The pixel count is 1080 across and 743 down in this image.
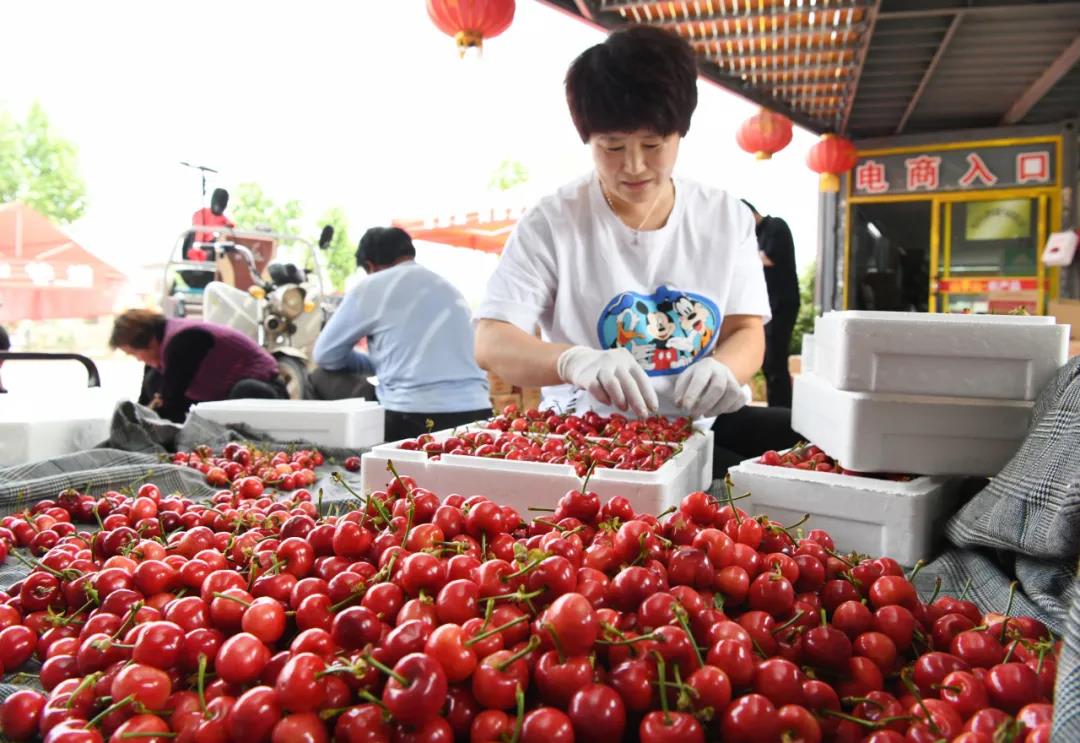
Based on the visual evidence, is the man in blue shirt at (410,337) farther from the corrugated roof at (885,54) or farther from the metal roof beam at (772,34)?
the metal roof beam at (772,34)

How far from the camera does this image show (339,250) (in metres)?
17.1

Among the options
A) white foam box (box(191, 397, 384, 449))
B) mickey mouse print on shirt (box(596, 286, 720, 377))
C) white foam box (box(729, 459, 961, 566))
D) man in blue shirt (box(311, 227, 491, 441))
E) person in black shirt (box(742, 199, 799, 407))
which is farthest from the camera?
person in black shirt (box(742, 199, 799, 407))

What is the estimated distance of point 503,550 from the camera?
83 centimetres

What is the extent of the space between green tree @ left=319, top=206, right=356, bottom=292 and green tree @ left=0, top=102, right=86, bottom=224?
465 cm

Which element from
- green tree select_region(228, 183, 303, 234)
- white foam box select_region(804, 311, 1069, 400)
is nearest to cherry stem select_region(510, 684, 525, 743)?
white foam box select_region(804, 311, 1069, 400)

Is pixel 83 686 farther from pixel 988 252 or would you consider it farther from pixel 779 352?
pixel 988 252

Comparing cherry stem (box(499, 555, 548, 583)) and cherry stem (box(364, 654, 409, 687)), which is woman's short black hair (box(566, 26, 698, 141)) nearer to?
cherry stem (box(499, 555, 548, 583))

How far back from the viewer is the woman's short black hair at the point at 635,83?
1757mm

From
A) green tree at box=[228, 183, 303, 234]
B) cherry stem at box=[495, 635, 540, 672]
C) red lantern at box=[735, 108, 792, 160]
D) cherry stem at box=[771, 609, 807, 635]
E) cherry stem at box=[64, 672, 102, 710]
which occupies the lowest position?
cherry stem at box=[64, 672, 102, 710]

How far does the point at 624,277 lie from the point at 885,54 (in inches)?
228

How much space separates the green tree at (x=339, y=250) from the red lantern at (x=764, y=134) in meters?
10.9

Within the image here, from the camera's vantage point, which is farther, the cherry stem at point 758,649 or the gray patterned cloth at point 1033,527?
the gray patterned cloth at point 1033,527

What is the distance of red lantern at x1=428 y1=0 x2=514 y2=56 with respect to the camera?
3916 millimetres

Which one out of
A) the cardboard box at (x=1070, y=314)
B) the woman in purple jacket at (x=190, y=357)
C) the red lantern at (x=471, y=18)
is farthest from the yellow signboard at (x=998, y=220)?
the woman in purple jacket at (x=190, y=357)
